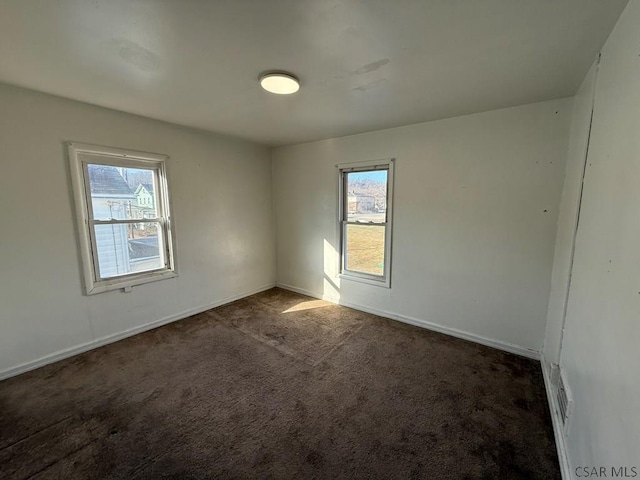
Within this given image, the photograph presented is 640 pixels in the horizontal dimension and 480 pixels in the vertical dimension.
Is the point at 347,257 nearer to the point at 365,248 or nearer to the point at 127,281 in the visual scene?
the point at 365,248

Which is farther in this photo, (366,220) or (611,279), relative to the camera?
(366,220)

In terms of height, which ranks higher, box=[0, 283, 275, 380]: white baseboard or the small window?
the small window

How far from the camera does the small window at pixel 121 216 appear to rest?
2.63 m

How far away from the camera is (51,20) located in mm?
1367

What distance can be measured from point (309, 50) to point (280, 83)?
429 millimetres

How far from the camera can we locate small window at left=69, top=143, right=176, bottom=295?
263 centimetres

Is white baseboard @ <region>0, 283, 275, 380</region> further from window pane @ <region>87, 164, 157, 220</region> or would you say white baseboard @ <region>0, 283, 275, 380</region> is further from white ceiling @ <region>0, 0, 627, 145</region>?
white ceiling @ <region>0, 0, 627, 145</region>

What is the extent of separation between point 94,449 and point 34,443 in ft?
1.32

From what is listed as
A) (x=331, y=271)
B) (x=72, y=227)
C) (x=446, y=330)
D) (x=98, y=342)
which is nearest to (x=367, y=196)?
(x=331, y=271)

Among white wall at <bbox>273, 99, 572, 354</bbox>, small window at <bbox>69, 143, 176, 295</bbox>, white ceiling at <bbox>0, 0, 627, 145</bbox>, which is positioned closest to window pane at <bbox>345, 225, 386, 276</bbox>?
white wall at <bbox>273, 99, 572, 354</bbox>

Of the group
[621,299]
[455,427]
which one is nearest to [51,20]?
[621,299]

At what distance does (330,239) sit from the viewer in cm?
398

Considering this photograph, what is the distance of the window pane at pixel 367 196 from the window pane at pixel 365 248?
0.43ft

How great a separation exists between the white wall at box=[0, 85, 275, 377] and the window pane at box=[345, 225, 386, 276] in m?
1.74
